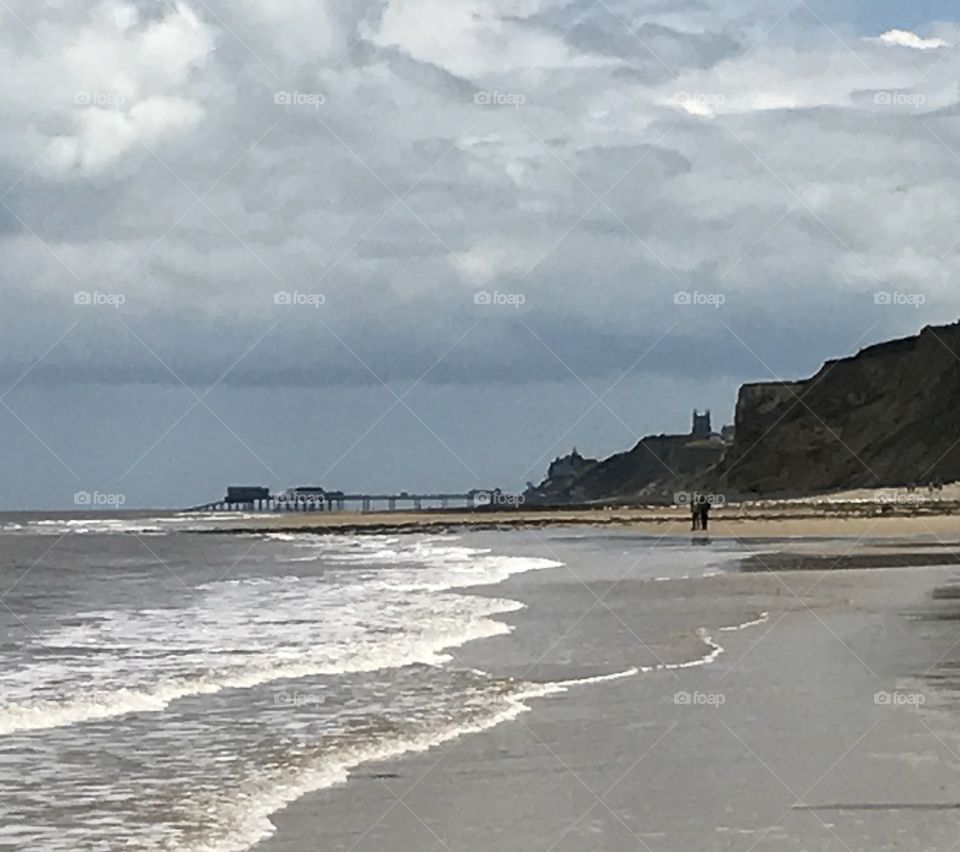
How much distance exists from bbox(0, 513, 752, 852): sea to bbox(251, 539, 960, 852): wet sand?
49cm

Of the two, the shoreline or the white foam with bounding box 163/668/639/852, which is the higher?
the shoreline

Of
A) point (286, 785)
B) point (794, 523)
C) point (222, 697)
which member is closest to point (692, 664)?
point (222, 697)

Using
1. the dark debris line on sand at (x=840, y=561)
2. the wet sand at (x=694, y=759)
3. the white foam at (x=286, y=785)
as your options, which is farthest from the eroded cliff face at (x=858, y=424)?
A: the white foam at (x=286, y=785)

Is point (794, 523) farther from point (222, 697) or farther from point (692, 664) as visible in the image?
point (222, 697)

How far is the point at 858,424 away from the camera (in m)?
127

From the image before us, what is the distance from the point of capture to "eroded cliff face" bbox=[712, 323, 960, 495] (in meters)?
118

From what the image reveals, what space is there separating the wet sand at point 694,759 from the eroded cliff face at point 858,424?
331 feet

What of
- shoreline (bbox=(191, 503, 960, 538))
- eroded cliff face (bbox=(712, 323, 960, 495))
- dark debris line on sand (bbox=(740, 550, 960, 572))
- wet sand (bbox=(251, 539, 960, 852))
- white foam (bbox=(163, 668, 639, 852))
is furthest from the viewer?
eroded cliff face (bbox=(712, 323, 960, 495))

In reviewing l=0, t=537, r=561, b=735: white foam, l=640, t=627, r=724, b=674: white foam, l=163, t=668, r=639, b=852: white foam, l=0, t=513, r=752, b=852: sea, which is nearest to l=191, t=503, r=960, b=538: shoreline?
l=0, t=513, r=752, b=852: sea

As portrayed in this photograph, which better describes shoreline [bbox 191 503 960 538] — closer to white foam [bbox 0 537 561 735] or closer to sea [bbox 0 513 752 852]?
sea [bbox 0 513 752 852]

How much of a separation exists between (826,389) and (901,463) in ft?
50.8

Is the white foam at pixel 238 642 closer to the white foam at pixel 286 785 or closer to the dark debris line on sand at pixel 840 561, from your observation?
the white foam at pixel 286 785

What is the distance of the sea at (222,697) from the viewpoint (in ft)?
32.5

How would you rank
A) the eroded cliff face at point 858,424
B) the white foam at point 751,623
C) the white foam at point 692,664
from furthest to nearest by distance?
the eroded cliff face at point 858,424, the white foam at point 751,623, the white foam at point 692,664
